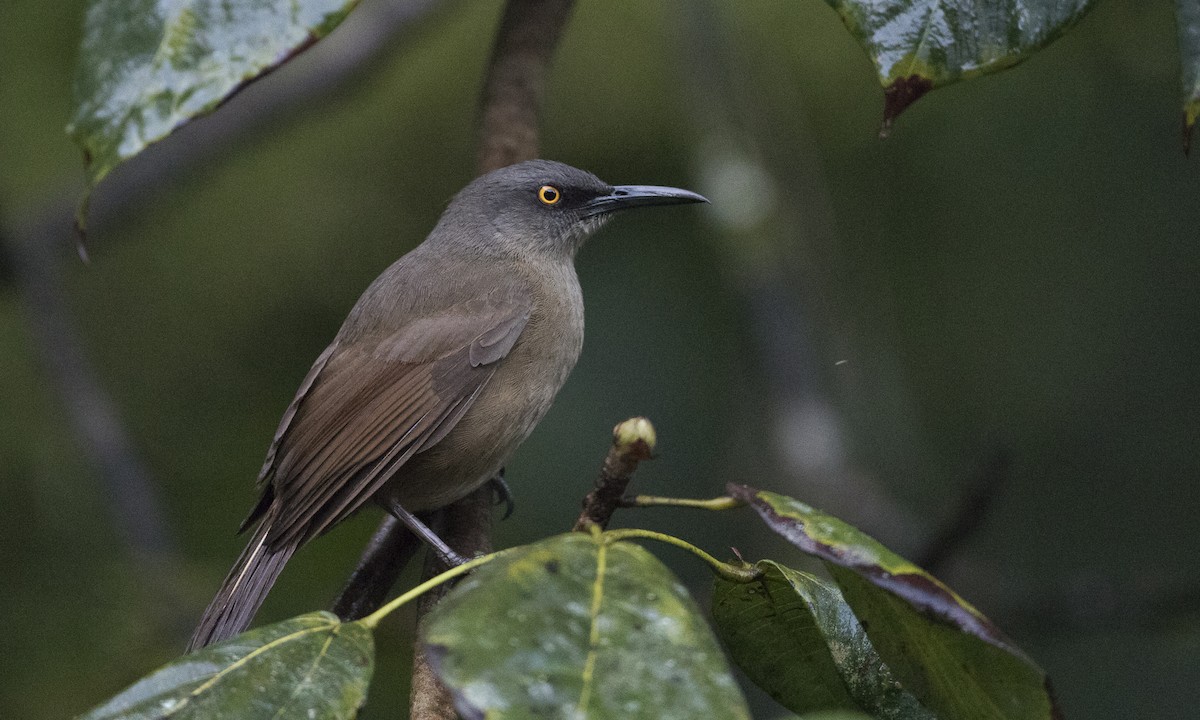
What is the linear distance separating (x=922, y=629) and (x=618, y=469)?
52 centimetres

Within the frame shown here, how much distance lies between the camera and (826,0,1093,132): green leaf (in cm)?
189

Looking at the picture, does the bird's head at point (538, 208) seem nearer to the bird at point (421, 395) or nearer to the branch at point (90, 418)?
the bird at point (421, 395)

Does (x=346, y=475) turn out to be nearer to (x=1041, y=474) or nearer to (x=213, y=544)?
(x=213, y=544)

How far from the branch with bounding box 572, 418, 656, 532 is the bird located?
122cm

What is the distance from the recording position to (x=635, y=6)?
6.37 m

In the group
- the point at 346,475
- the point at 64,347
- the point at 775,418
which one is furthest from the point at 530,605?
the point at 64,347

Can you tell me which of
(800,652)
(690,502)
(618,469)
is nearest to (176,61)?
(618,469)

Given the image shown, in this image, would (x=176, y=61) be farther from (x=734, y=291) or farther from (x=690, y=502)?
(x=734, y=291)

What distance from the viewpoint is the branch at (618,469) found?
6.18ft

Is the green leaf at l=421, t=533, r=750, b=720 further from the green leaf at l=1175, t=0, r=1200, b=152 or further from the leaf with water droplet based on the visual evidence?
the green leaf at l=1175, t=0, r=1200, b=152

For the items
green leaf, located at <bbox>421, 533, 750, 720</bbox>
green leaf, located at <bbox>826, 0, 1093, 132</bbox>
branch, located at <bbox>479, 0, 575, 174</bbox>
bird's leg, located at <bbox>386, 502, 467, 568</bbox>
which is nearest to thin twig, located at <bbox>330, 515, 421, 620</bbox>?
bird's leg, located at <bbox>386, 502, 467, 568</bbox>

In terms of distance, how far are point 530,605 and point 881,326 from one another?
4.47 m

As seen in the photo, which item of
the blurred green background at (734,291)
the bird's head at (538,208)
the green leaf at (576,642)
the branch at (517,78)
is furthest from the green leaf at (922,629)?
the blurred green background at (734,291)

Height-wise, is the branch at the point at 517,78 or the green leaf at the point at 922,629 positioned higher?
the branch at the point at 517,78
